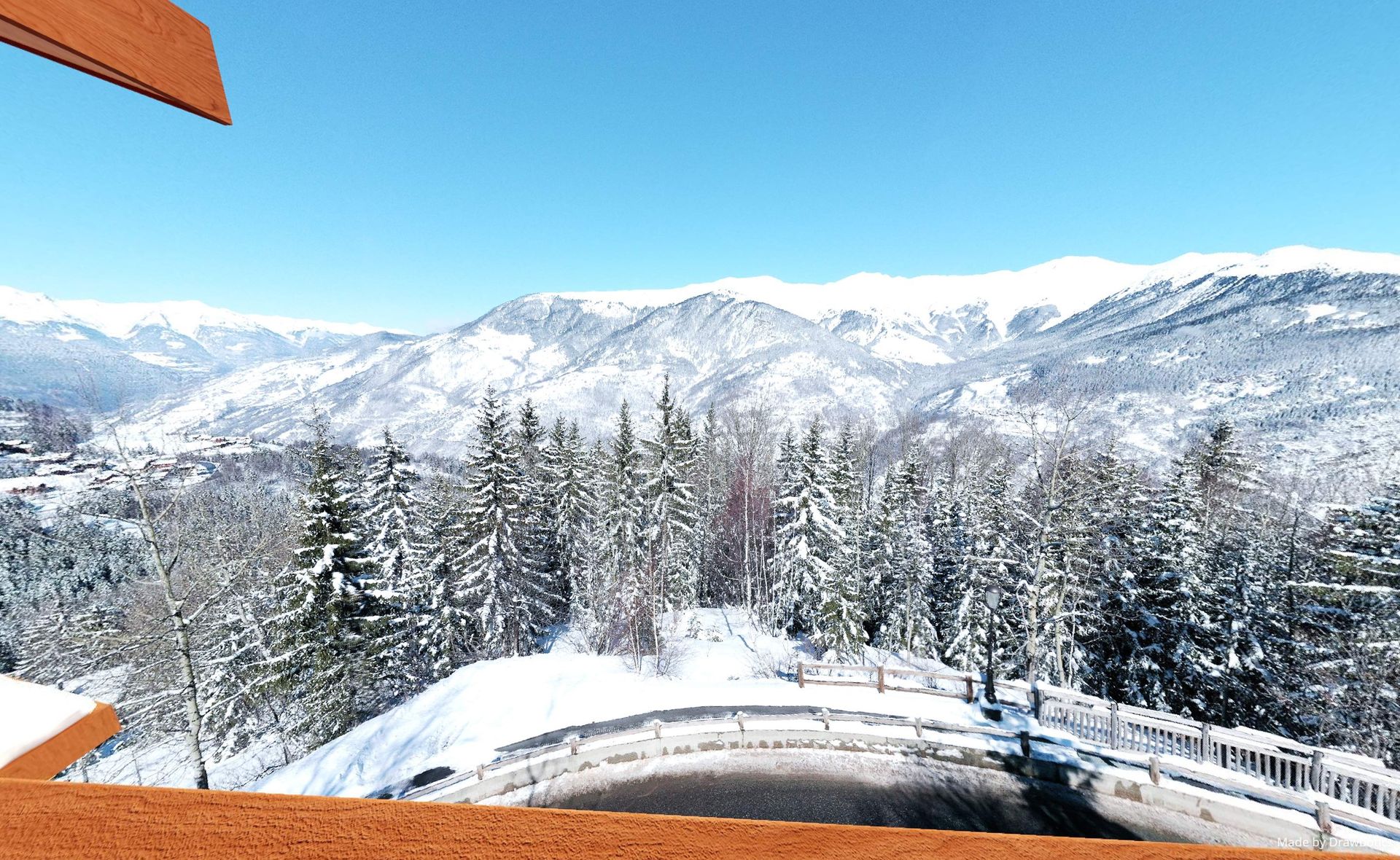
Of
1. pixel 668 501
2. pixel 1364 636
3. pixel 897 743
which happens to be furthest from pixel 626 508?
pixel 1364 636

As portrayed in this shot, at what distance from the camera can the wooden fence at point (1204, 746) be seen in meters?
9.39

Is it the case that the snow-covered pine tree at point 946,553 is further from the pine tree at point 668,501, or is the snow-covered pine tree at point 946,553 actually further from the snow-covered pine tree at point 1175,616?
the pine tree at point 668,501

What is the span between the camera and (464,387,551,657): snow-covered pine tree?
23.4 meters

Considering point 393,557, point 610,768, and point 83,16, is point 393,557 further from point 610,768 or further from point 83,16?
point 83,16

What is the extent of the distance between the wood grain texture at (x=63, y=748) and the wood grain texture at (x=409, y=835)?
1.80ft

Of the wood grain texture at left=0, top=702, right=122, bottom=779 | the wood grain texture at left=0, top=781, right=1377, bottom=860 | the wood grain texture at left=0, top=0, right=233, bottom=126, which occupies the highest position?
the wood grain texture at left=0, top=0, right=233, bottom=126

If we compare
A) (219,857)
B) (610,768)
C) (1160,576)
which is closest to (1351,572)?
(1160,576)

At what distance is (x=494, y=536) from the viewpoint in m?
23.6

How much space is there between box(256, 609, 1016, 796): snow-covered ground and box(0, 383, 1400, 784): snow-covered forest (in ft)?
8.01

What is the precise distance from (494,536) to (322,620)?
22.8 ft

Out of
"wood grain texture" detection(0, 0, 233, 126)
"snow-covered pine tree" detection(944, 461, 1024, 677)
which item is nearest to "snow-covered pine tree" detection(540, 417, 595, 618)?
"snow-covered pine tree" detection(944, 461, 1024, 677)

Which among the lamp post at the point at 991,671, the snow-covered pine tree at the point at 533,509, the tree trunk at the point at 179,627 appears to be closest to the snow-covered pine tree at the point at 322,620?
the tree trunk at the point at 179,627

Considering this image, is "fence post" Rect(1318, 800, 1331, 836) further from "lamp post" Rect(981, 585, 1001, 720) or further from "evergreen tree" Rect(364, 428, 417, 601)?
"evergreen tree" Rect(364, 428, 417, 601)

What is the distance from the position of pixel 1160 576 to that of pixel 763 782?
19.6 meters
